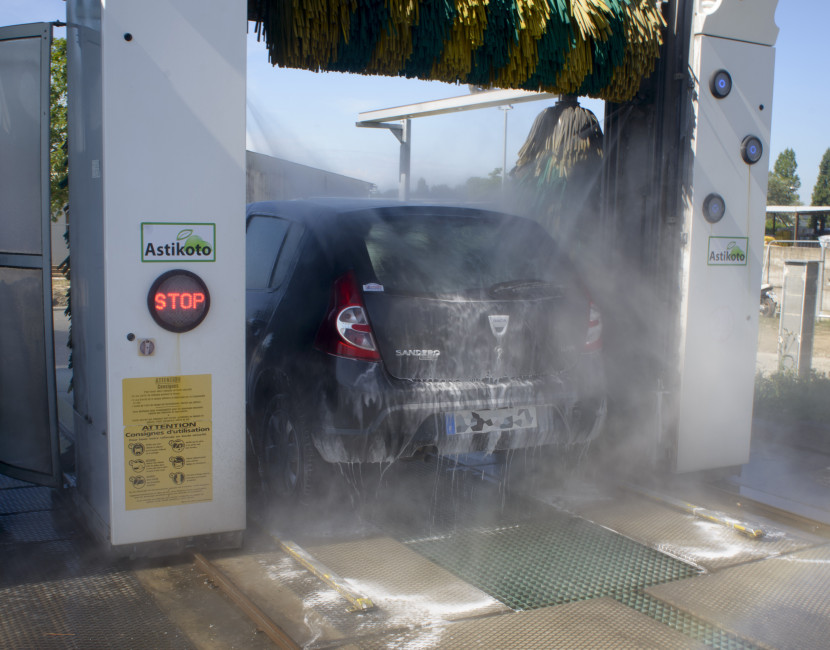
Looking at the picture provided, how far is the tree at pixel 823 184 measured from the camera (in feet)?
203

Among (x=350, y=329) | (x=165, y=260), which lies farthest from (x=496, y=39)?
(x=165, y=260)

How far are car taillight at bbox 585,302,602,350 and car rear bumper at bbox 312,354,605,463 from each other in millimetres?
477

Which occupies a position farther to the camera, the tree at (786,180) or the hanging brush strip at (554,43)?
the tree at (786,180)

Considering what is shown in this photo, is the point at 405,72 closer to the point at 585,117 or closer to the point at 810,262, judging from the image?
the point at 585,117

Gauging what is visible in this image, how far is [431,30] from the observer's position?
14.0 ft

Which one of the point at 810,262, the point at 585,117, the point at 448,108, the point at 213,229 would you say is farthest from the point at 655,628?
the point at 810,262

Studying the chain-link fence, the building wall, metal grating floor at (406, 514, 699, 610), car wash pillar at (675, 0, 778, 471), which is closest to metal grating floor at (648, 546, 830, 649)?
metal grating floor at (406, 514, 699, 610)

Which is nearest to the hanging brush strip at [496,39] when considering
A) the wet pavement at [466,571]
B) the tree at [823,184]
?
the wet pavement at [466,571]

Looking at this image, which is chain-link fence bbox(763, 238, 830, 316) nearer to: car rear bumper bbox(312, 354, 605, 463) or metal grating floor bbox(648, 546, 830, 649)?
metal grating floor bbox(648, 546, 830, 649)

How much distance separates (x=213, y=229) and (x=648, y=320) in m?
3.00

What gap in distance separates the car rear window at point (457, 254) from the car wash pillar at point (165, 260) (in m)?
0.81

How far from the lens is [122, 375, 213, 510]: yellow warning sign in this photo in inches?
144

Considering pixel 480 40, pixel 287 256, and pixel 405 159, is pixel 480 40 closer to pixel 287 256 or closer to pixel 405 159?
pixel 287 256

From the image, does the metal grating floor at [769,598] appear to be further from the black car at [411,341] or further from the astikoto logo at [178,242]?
the astikoto logo at [178,242]
